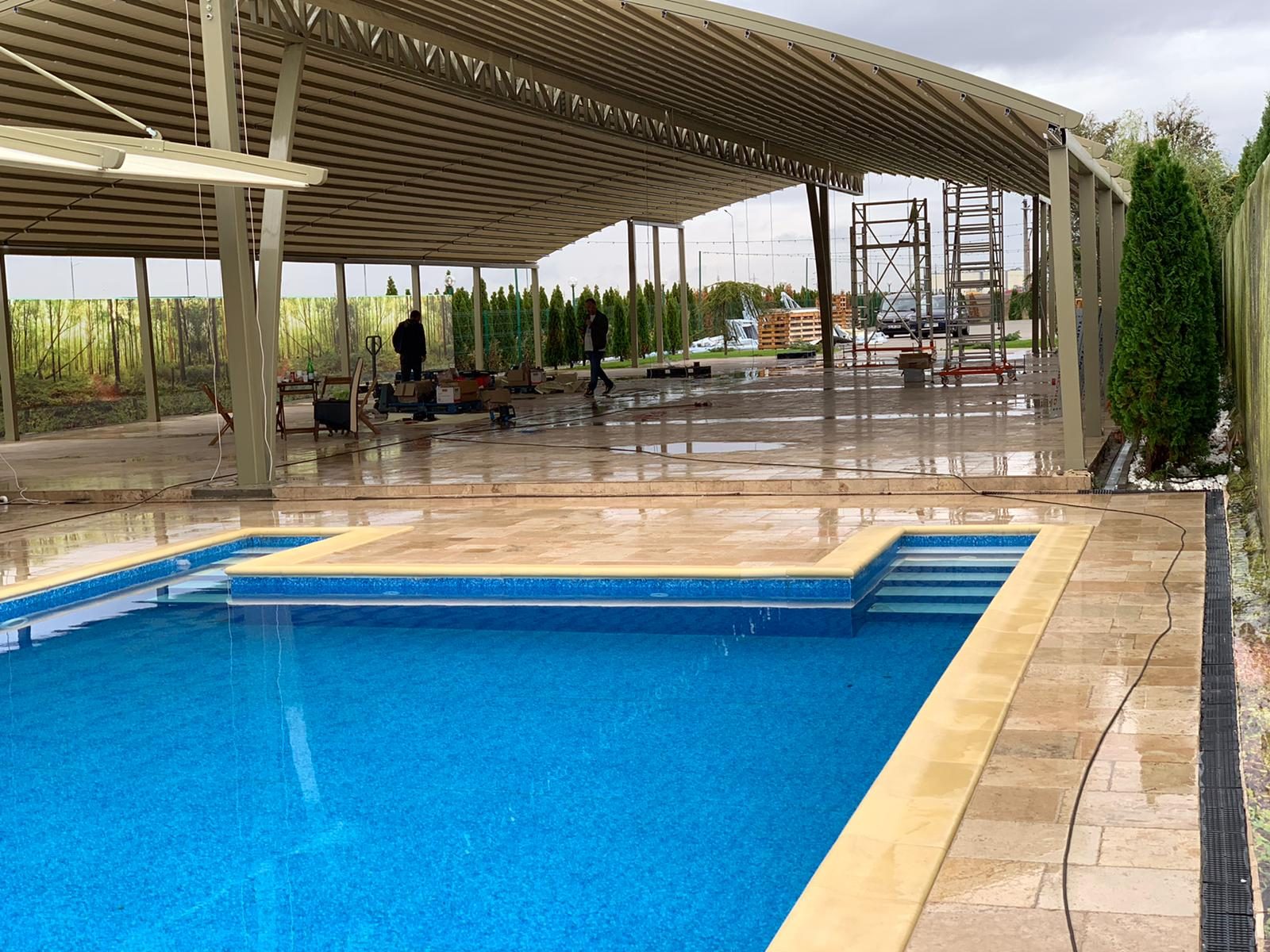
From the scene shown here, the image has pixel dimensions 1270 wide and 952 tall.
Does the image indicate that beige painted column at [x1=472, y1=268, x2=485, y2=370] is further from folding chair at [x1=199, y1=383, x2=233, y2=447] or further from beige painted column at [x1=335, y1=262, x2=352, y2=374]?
folding chair at [x1=199, y1=383, x2=233, y2=447]

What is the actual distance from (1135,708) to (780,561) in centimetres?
287

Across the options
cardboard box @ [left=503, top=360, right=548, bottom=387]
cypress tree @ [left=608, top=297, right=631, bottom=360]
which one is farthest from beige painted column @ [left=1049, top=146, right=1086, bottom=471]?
cypress tree @ [left=608, top=297, right=631, bottom=360]

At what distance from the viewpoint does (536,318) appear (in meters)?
29.3

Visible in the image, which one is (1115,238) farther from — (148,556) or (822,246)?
(148,556)

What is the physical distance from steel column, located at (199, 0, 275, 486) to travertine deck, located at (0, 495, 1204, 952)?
0.61 m

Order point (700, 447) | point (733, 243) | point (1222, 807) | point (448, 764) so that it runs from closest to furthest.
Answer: point (1222, 807) < point (448, 764) < point (700, 447) < point (733, 243)

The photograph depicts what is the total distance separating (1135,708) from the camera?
4031 mm

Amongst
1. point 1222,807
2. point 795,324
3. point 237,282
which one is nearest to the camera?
point 1222,807

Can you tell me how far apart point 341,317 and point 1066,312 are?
59.8ft

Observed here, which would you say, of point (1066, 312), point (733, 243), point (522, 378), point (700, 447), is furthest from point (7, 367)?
point (733, 243)

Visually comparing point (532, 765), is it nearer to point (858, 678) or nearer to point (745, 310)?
point (858, 678)

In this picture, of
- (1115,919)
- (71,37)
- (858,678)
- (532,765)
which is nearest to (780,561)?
(858,678)

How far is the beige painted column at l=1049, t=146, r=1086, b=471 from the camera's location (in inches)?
348

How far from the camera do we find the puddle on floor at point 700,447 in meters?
11.9
